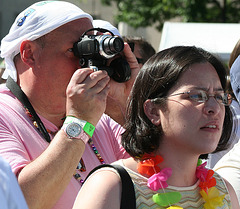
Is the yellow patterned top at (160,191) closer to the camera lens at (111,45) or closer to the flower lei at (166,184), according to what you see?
the flower lei at (166,184)

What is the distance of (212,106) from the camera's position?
183 centimetres

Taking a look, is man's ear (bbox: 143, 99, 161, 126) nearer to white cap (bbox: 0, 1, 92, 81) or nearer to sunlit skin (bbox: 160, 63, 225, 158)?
sunlit skin (bbox: 160, 63, 225, 158)

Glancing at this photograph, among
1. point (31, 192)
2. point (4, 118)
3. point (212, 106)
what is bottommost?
point (31, 192)

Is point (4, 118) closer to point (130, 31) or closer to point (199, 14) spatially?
point (199, 14)

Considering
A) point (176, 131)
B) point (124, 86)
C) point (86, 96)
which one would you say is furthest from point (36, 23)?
point (176, 131)

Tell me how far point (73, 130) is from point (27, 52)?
0.51 meters

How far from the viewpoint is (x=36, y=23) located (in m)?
Result: 2.22

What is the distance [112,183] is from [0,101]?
2.29ft

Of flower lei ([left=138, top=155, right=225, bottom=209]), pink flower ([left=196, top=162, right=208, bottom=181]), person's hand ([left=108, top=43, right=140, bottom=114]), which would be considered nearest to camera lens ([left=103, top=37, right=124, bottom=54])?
person's hand ([left=108, top=43, right=140, bottom=114])

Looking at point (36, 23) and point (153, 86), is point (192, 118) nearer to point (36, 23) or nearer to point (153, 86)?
point (153, 86)

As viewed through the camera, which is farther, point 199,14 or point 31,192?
point 199,14

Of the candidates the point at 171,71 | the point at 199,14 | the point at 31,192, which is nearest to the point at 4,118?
the point at 31,192

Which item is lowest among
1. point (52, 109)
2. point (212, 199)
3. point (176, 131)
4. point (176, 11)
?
point (176, 11)

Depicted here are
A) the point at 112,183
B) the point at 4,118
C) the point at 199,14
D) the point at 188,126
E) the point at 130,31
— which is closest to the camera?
the point at 112,183
